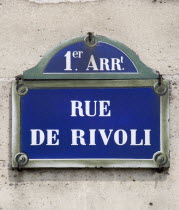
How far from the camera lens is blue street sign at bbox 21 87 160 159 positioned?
71.3 inches

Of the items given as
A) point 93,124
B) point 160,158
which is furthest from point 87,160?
point 160,158

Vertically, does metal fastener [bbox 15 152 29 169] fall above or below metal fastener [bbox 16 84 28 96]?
below

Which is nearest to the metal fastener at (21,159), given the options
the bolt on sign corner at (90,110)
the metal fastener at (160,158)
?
the bolt on sign corner at (90,110)

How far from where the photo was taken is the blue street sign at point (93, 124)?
1.81 metres

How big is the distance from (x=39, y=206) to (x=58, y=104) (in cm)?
30

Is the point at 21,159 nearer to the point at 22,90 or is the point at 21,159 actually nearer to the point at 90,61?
the point at 22,90

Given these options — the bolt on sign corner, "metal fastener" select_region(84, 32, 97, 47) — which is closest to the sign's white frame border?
the bolt on sign corner

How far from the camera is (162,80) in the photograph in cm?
184

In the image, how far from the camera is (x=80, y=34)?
6.16ft

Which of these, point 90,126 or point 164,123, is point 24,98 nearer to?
point 90,126

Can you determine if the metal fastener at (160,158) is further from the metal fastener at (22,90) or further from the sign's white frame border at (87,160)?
the metal fastener at (22,90)

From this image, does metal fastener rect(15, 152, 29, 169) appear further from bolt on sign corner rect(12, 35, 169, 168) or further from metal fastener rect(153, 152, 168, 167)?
metal fastener rect(153, 152, 168, 167)

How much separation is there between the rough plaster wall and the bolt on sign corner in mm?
34

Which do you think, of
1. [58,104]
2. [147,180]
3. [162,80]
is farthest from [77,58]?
[147,180]
